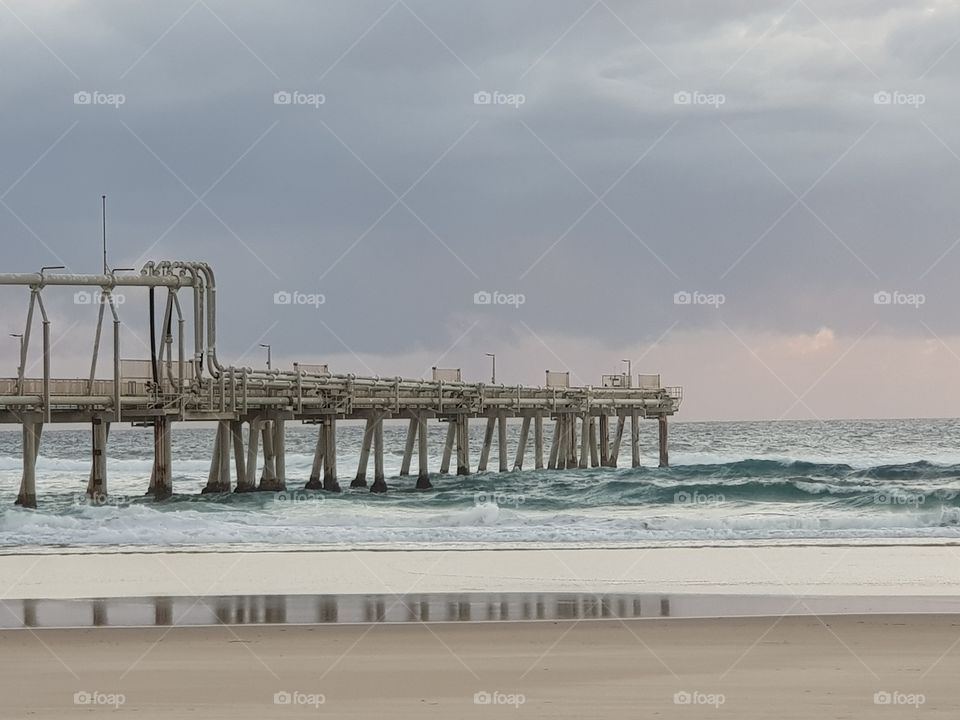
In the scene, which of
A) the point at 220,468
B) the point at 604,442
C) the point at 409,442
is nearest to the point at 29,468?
the point at 220,468

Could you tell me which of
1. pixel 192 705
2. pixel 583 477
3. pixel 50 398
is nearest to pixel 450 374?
pixel 583 477

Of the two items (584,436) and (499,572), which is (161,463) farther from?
(584,436)

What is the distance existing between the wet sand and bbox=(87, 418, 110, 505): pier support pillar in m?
22.8

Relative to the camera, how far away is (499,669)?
10.9 meters

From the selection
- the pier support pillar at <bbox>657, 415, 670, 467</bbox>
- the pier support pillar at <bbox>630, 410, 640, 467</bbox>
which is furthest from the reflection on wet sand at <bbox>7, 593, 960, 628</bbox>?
the pier support pillar at <bbox>657, 415, 670, 467</bbox>

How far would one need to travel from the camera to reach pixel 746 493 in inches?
1668

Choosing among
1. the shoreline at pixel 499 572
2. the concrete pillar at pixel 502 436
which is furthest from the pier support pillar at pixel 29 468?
the concrete pillar at pixel 502 436

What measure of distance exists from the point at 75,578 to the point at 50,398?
16288mm

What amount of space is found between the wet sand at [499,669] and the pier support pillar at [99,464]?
2282cm

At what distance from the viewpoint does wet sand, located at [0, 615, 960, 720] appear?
9.54 metres

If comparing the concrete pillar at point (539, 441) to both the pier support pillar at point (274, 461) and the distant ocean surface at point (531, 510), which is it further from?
the pier support pillar at point (274, 461)

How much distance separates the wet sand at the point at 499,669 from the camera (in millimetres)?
9539

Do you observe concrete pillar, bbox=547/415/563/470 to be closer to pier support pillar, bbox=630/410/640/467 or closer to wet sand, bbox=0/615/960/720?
pier support pillar, bbox=630/410/640/467

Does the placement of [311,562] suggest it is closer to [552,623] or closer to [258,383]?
[552,623]
